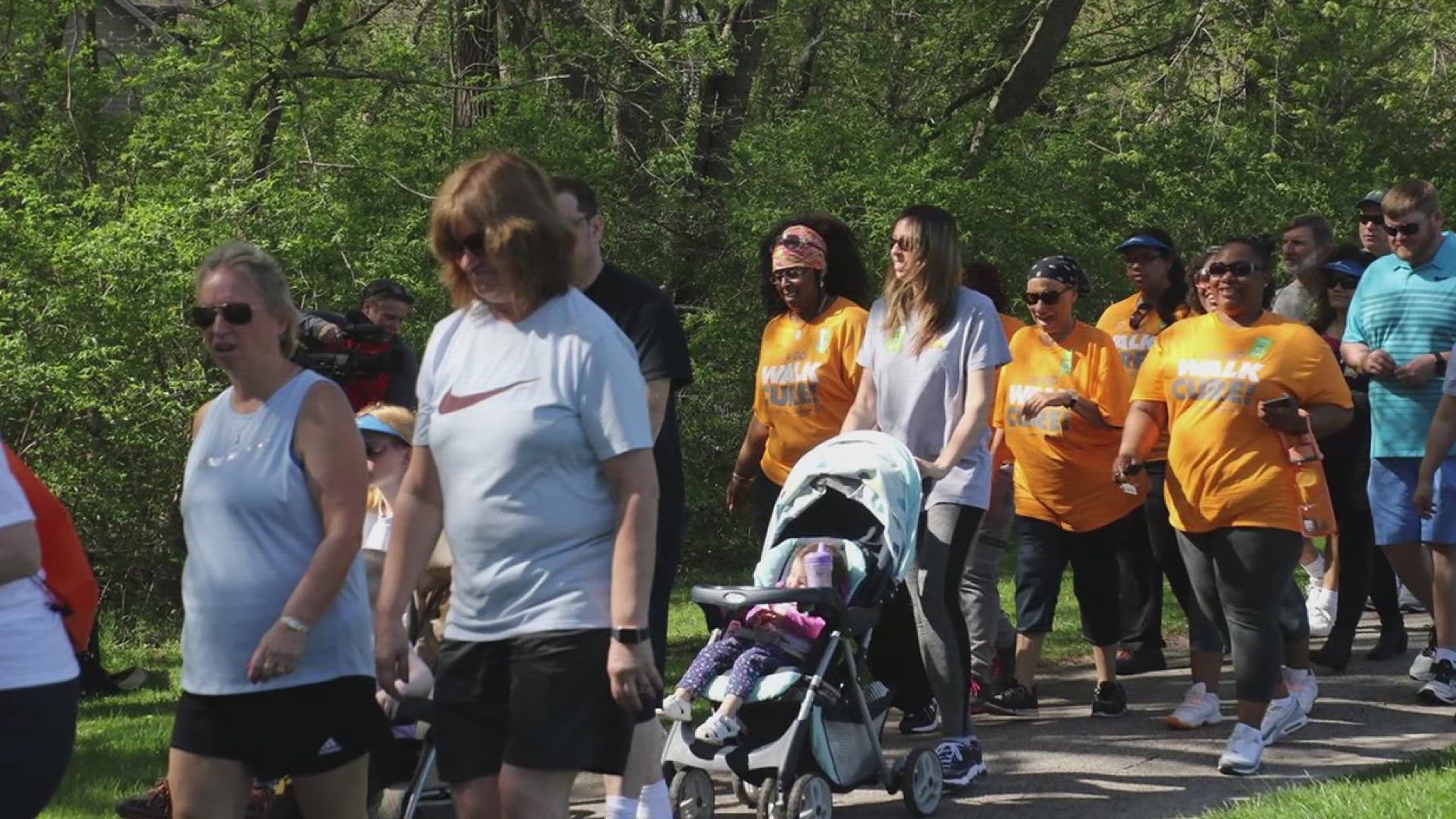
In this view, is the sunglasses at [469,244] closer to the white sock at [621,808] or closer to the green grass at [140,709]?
the white sock at [621,808]

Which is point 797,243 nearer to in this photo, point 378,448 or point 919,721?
point 919,721

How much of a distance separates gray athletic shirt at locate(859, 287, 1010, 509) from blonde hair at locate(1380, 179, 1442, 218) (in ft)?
8.09

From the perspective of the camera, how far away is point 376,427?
6.02 metres

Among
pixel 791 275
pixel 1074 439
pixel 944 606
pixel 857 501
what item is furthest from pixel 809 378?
pixel 1074 439

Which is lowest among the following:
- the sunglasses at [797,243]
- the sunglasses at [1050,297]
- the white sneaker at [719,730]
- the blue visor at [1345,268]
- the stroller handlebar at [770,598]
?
the white sneaker at [719,730]

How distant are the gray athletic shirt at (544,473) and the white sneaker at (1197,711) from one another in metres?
4.70

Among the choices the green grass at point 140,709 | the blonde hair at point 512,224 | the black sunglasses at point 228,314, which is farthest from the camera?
the green grass at point 140,709

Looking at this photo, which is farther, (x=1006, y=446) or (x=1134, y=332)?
(x=1134, y=332)

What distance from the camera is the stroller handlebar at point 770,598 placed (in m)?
6.56

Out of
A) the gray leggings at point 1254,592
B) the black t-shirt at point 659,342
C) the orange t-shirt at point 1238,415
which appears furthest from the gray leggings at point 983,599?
the black t-shirt at point 659,342

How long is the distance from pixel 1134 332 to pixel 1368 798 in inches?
150

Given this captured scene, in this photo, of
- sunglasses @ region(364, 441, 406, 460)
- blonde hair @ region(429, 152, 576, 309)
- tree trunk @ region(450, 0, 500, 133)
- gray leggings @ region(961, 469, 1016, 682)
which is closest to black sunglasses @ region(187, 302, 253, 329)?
blonde hair @ region(429, 152, 576, 309)

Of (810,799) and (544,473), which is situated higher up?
(544,473)

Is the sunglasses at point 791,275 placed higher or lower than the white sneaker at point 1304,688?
higher
